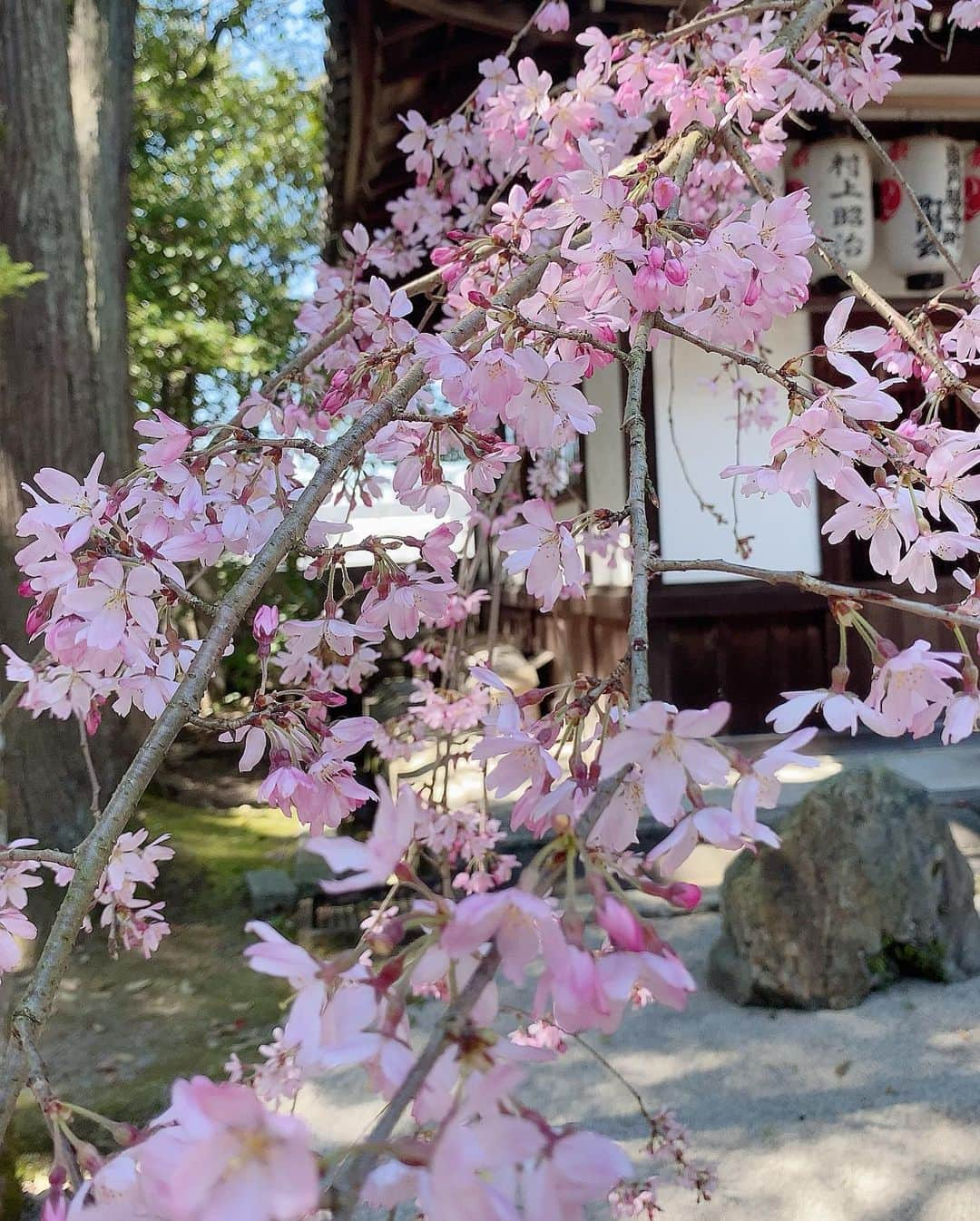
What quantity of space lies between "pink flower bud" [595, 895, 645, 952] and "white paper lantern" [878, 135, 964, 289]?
3.87 meters

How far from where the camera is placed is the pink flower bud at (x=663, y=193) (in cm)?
94

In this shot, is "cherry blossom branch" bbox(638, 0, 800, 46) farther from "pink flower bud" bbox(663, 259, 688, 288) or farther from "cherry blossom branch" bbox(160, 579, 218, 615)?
"cherry blossom branch" bbox(160, 579, 218, 615)

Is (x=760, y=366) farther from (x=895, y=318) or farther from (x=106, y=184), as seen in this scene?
(x=106, y=184)

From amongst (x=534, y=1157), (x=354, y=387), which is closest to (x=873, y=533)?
(x=354, y=387)

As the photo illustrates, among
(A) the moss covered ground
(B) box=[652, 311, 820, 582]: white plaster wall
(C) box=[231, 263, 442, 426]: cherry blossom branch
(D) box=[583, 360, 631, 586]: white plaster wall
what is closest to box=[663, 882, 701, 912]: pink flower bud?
(C) box=[231, 263, 442, 426]: cherry blossom branch

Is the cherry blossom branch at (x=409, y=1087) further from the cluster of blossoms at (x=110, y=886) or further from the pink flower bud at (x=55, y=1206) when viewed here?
the cluster of blossoms at (x=110, y=886)

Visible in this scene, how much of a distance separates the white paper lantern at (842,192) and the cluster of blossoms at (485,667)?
2030mm

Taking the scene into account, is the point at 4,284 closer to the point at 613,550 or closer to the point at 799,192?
the point at 799,192

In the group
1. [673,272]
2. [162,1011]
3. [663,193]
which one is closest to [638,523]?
[673,272]

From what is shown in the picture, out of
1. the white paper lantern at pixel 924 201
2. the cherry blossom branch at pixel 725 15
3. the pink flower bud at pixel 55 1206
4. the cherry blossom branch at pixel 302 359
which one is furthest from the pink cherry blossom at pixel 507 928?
the white paper lantern at pixel 924 201

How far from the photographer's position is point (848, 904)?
2441 millimetres

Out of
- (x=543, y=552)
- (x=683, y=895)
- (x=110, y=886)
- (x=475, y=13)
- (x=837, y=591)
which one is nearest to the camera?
(x=683, y=895)

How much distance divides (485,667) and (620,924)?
23.1 inches

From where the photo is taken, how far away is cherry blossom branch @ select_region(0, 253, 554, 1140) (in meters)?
0.54
